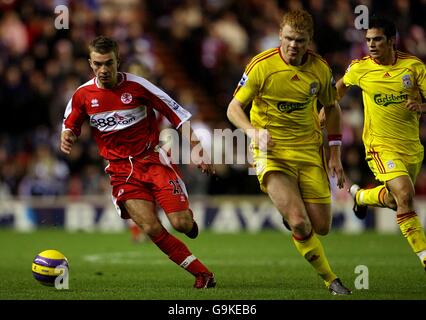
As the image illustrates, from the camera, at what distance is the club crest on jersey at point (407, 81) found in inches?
396

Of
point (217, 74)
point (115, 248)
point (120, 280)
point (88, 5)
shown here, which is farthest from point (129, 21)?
point (120, 280)

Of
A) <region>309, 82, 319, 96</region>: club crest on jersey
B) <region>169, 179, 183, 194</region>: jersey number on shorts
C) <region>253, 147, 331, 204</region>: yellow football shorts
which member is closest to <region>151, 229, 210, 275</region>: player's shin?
<region>169, 179, 183, 194</region>: jersey number on shorts

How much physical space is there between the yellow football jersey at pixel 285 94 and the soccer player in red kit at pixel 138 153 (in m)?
0.76

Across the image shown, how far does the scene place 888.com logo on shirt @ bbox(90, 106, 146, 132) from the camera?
31.4ft

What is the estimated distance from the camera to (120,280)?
10445 millimetres

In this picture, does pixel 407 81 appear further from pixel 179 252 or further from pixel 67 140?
pixel 67 140

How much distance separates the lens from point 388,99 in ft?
33.5

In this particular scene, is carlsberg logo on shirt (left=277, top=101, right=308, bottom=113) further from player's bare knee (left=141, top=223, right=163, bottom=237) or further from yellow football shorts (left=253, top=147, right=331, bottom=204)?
player's bare knee (left=141, top=223, right=163, bottom=237)

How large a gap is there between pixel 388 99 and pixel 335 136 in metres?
1.07

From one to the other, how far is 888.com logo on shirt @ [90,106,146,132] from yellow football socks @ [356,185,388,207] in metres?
2.82
